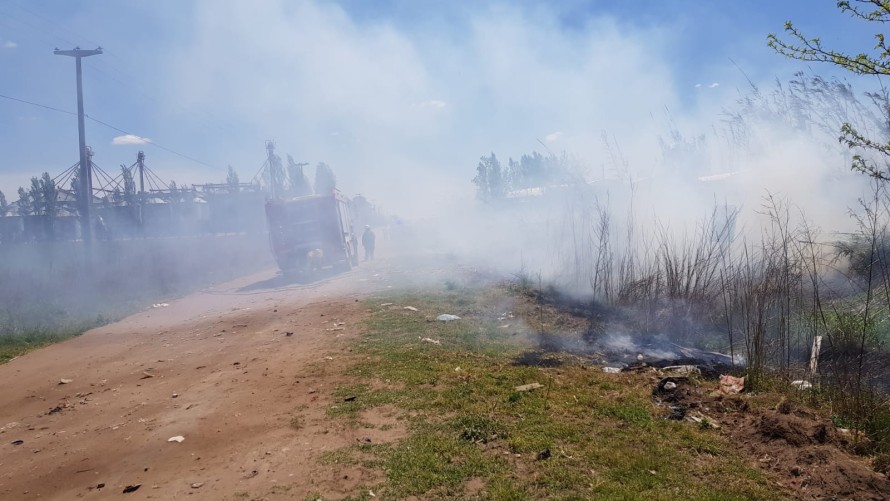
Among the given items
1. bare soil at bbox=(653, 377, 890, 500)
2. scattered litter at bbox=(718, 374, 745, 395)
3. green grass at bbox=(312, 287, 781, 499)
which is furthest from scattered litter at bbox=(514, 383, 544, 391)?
scattered litter at bbox=(718, 374, 745, 395)

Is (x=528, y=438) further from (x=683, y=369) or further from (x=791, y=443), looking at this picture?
(x=683, y=369)

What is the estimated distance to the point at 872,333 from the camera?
6.25m

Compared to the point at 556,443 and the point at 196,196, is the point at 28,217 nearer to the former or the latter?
the point at 196,196

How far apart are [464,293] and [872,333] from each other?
778cm

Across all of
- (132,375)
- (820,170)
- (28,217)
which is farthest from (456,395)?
(28,217)

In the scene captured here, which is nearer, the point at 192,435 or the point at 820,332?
the point at 192,435

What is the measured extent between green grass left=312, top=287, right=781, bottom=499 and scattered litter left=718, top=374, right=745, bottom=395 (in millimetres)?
800

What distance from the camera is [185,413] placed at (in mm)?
5270

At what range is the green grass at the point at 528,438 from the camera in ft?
Result: 11.4

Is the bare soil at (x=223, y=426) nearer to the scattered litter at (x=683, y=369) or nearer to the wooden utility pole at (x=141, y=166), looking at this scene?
the scattered litter at (x=683, y=369)

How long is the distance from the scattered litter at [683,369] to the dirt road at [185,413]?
3843 mm

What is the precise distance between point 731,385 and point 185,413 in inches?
241

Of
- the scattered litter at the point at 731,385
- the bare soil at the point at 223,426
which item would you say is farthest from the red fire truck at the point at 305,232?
the scattered litter at the point at 731,385

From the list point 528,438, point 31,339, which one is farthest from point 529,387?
point 31,339
